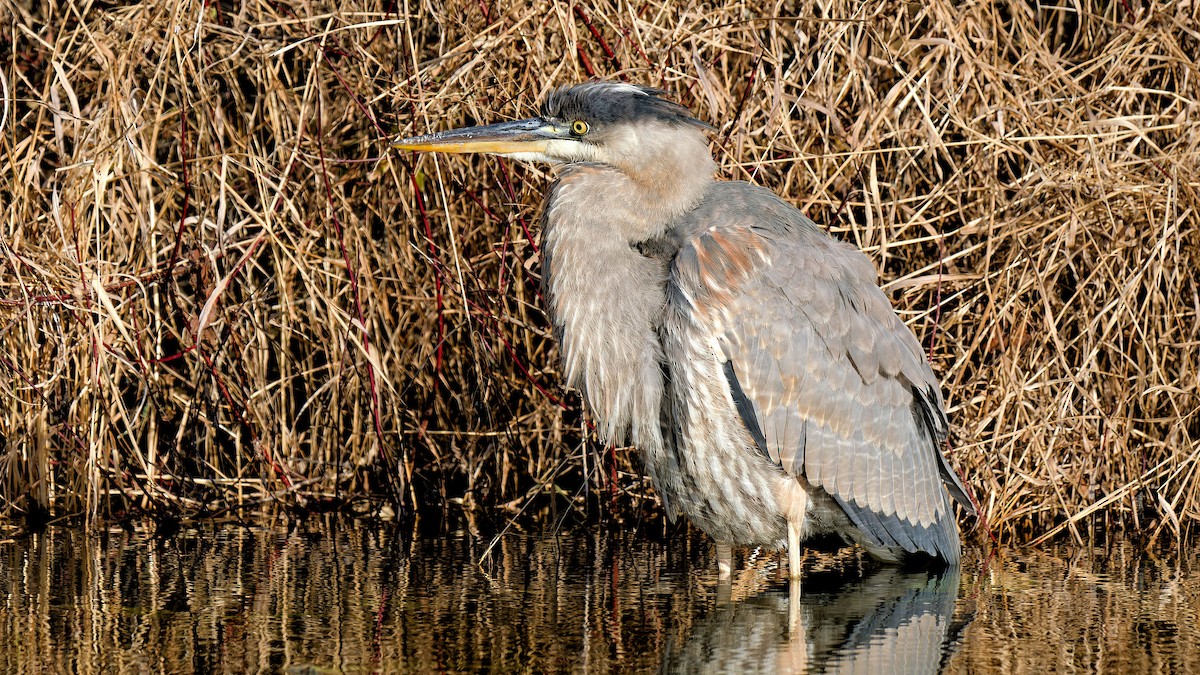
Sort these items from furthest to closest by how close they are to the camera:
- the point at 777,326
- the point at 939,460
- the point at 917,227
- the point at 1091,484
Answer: the point at 917,227, the point at 1091,484, the point at 939,460, the point at 777,326

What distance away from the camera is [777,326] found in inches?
176

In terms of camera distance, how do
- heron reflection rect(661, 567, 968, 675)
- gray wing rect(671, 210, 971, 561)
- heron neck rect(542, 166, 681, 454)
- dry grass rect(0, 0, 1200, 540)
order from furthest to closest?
1. dry grass rect(0, 0, 1200, 540)
2. heron neck rect(542, 166, 681, 454)
3. gray wing rect(671, 210, 971, 561)
4. heron reflection rect(661, 567, 968, 675)

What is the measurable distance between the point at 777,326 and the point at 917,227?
1365 mm

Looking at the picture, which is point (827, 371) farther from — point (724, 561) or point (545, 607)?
point (545, 607)

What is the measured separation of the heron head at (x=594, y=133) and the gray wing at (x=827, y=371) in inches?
14.4

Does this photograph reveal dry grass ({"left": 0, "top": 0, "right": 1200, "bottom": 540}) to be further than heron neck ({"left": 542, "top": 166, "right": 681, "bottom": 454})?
Yes

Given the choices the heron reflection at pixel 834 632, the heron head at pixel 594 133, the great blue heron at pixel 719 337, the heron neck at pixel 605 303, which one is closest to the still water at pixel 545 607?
the heron reflection at pixel 834 632

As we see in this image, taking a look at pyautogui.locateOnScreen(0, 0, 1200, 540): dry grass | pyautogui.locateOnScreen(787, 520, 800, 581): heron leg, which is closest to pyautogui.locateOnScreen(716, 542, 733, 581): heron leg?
pyautogui.locateOnScreen(787, 520, 800, 581): heron leg

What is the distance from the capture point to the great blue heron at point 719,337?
176 inches

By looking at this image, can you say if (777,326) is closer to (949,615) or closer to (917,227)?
(949,615)

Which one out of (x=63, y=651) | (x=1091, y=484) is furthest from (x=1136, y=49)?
(x=63, y=651)

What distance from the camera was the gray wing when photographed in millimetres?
4434

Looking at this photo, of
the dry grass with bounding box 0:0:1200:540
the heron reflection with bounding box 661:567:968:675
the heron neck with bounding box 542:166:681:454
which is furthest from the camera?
the dry grass with bounding box 0:0:1200:540

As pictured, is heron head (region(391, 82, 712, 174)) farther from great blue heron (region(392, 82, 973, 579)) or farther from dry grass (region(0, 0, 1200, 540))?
dry grass (region(0, 0, 1200, 540))
